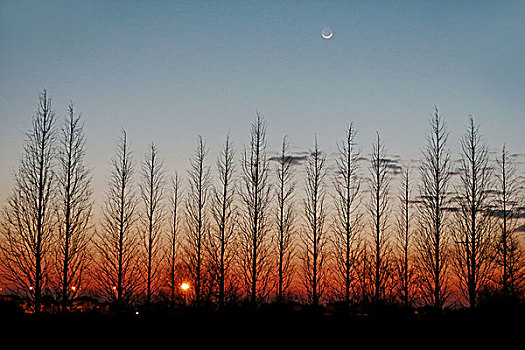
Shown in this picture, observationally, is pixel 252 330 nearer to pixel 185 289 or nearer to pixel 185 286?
pixel 185 286

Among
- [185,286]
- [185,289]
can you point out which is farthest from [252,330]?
[185,289]

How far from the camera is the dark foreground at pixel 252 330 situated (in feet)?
42.6

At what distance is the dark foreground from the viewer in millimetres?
12984

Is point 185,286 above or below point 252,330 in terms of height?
above

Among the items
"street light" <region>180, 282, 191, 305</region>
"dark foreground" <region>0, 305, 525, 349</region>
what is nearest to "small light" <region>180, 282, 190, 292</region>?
"street light" <region>180, 282, 191, 305</region>

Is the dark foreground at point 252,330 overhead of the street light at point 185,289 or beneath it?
beneath

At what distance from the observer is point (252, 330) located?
13.7 meters

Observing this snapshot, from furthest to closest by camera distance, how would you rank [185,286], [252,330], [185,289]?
[185,289], [185,286], [252,330]

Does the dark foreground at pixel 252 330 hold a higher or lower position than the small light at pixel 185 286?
lower

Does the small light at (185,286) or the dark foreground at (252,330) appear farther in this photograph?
the small light at (185,286)

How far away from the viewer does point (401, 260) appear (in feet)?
66.7

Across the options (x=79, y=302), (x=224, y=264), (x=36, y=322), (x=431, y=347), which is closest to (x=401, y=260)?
(x=224, y=264)

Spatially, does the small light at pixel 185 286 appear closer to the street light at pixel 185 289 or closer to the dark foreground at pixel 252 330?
the street light at pixel 185 289

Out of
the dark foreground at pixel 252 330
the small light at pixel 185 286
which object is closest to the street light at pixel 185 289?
the small light at pixel 185 286
